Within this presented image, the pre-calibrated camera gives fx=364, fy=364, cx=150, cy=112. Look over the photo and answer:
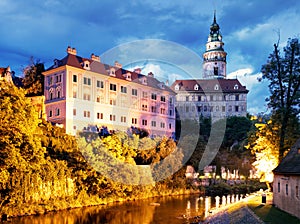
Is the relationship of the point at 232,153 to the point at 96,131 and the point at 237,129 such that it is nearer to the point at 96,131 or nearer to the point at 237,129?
the point at 237,129

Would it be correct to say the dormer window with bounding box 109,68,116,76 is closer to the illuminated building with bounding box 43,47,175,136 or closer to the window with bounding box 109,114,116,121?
the illuminated building with bounding box 43,47,175,136

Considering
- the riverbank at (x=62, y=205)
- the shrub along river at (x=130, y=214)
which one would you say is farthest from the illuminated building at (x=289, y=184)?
the riverbank at (x=62, y=205)

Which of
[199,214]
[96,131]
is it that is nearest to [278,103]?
[199,214]

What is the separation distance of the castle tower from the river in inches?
2974

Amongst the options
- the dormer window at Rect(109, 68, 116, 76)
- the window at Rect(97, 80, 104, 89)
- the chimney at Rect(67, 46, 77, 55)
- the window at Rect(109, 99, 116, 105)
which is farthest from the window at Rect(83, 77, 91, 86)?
the chimney at Rect(67, 46, 77, 55)

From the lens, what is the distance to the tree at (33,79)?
178 ft

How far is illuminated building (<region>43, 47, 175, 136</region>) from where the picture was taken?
4825cm

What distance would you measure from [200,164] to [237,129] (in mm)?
21770

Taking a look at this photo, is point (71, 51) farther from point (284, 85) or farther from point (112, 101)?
point (284, 85)

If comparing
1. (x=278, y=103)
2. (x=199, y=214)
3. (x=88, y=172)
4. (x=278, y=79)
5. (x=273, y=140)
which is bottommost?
(x=199, y=214)

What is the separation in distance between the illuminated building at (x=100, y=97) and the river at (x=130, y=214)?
1471 cm

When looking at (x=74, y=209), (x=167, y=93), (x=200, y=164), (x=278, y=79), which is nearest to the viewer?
(x=278, y=79)

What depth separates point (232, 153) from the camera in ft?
232

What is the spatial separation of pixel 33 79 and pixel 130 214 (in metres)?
31.0
